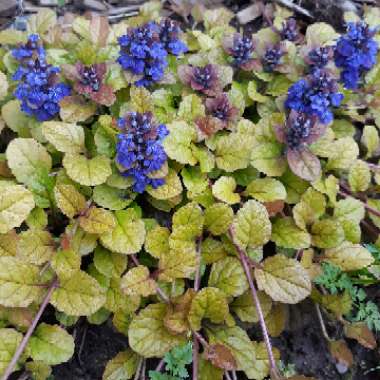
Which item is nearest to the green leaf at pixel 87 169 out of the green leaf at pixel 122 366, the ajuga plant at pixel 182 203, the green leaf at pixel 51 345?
the ajuga plant at pixel 182 203

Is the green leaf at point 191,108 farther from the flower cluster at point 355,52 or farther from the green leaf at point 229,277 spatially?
the flower cluster at point 355,52

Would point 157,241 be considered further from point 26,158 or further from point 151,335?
point 26,158

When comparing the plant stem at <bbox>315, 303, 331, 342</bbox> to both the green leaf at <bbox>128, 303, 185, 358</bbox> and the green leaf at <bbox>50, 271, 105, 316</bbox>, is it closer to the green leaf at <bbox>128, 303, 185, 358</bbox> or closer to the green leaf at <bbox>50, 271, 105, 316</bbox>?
the green leaf at <bbox>128, 303, 185, 358</bbox>

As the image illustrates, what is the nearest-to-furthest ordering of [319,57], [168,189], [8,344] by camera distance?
[8,344] < [168,189] < [319,57]

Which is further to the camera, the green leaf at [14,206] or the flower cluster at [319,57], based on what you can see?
the flower cluster at [319,57]

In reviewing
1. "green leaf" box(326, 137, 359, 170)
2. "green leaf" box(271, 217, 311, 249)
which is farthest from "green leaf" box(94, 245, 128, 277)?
"green leaf" box(326, 137, 359, 170)

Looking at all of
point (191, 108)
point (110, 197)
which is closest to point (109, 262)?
point (110, 197)
